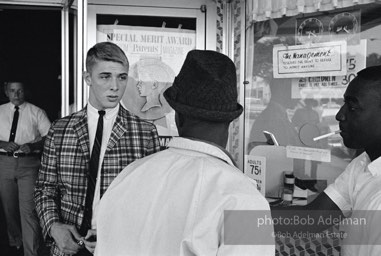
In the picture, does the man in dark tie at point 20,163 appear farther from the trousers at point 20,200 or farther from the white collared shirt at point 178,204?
the white collared shirt at point 178,204

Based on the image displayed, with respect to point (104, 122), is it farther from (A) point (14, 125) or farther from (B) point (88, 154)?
(A) point (14, 125)

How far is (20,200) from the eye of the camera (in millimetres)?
5125

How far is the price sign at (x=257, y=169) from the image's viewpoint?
340 cm

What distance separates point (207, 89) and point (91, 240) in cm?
109

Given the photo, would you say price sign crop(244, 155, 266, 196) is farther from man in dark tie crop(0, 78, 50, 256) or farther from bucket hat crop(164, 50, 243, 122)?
man in dark tie crop(0, 78, 50, 256)

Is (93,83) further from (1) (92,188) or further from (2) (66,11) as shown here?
(2) (66,11)

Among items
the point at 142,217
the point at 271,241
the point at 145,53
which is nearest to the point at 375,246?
the point at 271,241

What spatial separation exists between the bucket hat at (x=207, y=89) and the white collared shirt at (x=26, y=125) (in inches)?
170

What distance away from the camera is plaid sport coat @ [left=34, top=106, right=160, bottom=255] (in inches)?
84.2

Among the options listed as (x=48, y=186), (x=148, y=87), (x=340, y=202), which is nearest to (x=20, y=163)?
(x=148, y=87)

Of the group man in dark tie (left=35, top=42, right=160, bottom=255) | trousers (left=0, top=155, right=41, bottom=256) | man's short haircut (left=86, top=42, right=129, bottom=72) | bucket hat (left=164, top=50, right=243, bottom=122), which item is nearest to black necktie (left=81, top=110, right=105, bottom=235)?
man in dark tie (left=35, top=42, right=160, bottom=255)

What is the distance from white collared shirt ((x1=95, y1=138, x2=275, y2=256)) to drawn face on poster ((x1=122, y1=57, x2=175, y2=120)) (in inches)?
91.6

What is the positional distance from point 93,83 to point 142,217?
1249 millimetres

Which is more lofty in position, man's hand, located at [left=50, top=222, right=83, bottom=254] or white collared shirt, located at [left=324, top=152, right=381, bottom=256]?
white collared shirt, located at [left=324, top=152, right=381, bottom=256]
